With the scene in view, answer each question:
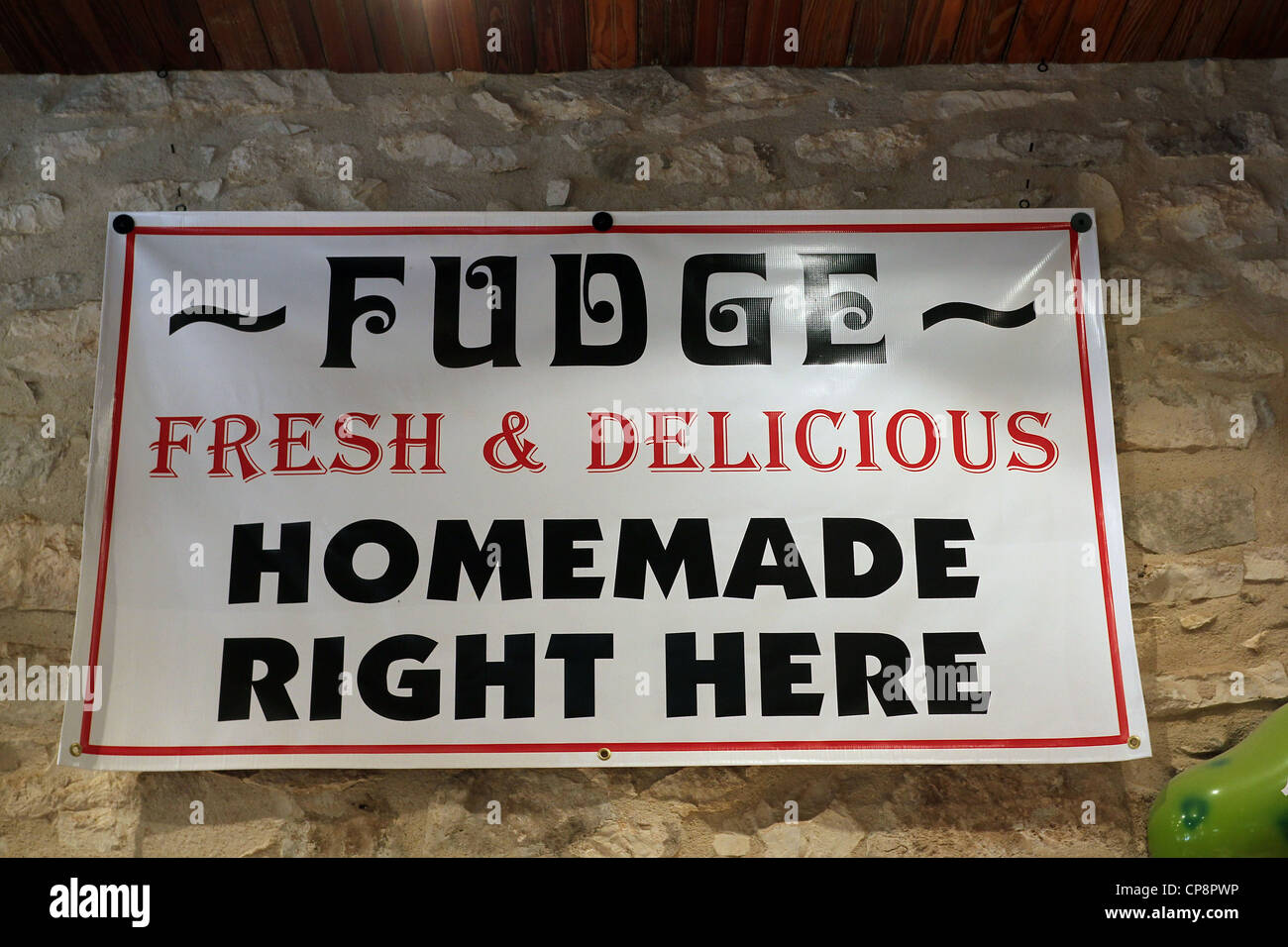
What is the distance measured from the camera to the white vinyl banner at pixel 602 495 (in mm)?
1778

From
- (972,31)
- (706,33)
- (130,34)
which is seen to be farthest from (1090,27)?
(130,34)

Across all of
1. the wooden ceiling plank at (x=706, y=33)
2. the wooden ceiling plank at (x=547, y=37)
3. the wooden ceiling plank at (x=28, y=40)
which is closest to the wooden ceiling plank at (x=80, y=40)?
the wooden ceiling plank at (x=28, y=40)

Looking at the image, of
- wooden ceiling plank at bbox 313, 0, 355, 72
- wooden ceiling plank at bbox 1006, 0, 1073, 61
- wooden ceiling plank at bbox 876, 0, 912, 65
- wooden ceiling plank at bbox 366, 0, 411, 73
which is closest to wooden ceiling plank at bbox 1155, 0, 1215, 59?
wooden ceiling plank at bbox 1006, 0, 1073, 61

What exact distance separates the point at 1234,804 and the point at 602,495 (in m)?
1.24

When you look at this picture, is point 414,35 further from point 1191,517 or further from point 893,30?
point 1191,517

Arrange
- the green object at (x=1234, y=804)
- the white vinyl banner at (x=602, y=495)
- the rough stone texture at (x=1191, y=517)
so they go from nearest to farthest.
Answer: the green object at (x=1234, y=804) < the white vinyl banner at (x=602, y=495) < the rough stone texture at (x=1191, y=517)

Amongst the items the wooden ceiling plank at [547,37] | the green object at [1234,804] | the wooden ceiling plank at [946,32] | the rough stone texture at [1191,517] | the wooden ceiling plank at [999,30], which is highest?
the wooden ceiling plank at [999,30]

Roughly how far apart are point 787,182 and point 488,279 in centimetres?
69

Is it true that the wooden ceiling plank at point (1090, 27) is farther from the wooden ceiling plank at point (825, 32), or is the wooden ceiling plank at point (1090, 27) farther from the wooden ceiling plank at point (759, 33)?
the wooden ceiling plank at point (759, 33)

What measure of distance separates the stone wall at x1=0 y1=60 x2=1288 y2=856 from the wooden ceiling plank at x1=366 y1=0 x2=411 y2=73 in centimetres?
4

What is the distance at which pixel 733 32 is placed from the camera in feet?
6.63

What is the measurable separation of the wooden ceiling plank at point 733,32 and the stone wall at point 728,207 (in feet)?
0.22

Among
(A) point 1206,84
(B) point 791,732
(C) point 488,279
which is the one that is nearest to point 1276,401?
(A) point 1206,84

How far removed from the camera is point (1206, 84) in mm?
2094
